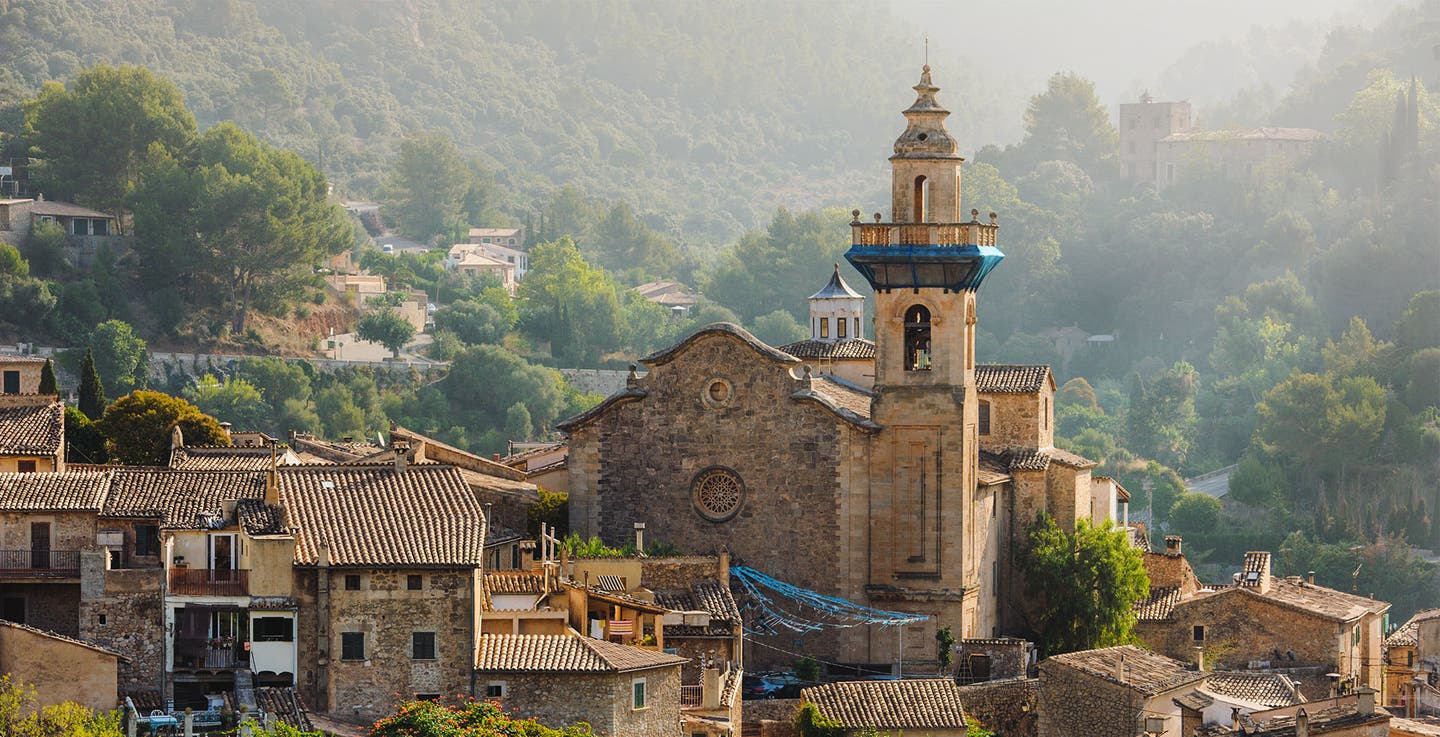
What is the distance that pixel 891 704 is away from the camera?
55156 millimetres

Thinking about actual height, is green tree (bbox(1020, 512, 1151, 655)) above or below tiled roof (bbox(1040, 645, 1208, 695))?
above

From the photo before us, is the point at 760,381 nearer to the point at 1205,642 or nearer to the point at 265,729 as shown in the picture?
the point at 1205,642

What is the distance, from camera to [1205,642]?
234 feet

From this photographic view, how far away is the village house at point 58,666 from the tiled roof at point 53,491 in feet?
13.4

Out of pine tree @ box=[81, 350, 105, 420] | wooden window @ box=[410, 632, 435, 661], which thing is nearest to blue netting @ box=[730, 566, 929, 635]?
wooden window @ box=[410, 632, 435, 661]

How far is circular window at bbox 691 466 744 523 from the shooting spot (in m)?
64.8

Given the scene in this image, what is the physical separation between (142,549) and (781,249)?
12717 centimetres

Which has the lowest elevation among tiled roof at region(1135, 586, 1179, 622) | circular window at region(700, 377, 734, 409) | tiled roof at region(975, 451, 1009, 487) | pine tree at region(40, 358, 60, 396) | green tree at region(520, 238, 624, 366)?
tiled roof at region(1135, 586, 1179, 622)

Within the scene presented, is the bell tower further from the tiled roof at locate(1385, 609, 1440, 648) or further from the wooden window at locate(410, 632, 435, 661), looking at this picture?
the tiled roof at locate(1385, 609, 1440, 648)

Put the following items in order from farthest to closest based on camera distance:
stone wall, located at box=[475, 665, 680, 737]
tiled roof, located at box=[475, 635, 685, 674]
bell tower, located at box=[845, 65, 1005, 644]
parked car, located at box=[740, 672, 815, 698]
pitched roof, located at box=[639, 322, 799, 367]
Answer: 1. pitched roof, located at box=[639, 322, 799, 367]
2. bell tower, located at box=[845, 65, 1005, 644]
3. parked car, located at box=[740, 672, 815, 698]
4. tiled roof, located at box=[475, 635, 685, 674]
5. stone wall, located at box=[475, 665, 680, 737]

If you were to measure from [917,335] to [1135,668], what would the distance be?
9333 millimetres

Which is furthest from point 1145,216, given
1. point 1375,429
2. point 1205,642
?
point 1205,642

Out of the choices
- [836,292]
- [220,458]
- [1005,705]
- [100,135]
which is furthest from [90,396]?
[100,135]

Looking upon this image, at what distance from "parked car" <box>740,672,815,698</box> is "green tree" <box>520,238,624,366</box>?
289 feet
